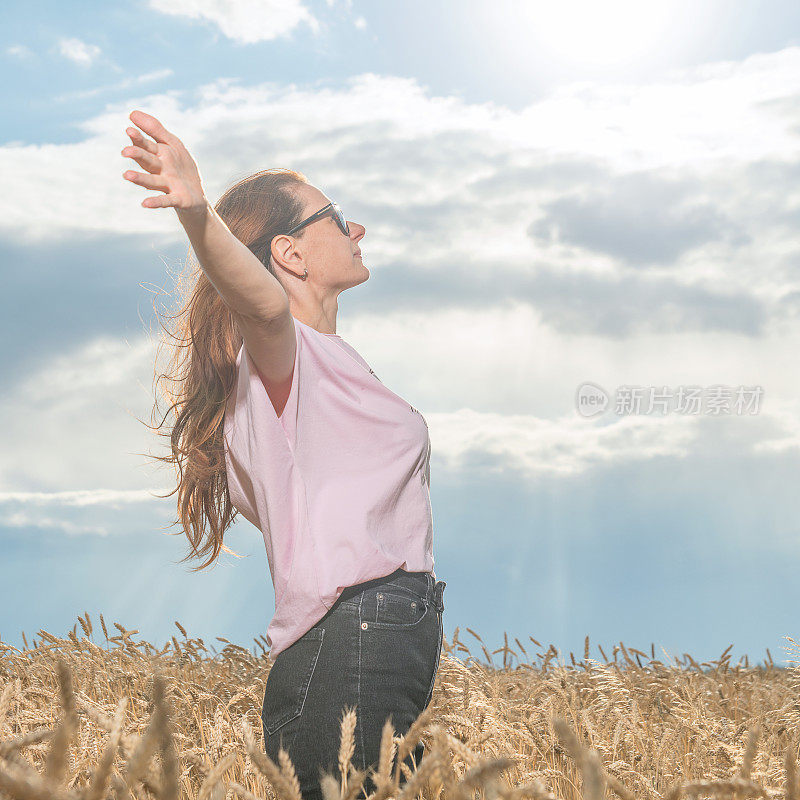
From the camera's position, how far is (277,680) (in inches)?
98.2

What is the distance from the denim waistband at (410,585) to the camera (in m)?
2.42

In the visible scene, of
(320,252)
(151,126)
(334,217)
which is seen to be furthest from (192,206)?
(334,217)

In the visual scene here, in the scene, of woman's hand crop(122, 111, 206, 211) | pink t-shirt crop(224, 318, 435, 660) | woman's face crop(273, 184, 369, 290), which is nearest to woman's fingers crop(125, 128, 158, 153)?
woman's hand crop(122, 111, 206, 211)

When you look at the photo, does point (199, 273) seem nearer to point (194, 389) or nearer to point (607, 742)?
point (194, 389)

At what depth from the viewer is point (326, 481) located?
100 inches

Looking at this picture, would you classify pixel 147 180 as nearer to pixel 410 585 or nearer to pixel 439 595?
pixel 410 585

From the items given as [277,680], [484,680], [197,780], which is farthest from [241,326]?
[484,680]

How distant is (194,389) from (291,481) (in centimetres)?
65

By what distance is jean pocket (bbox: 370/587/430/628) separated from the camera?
2.38 meters

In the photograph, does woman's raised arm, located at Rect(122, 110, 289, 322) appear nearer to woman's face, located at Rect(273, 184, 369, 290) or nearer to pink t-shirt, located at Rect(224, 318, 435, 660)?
pink t-shirt, located at Rect(224, 318, 435, 660)

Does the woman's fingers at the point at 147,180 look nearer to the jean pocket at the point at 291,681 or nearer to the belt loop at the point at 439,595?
the jean pocket at the point at 291,681

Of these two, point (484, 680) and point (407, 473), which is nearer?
point (407, 473)

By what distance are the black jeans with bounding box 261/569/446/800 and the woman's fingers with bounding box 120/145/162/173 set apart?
126 centimetres

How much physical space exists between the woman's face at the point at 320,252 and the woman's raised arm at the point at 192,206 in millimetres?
944
